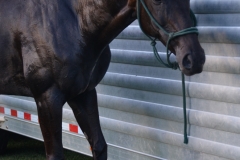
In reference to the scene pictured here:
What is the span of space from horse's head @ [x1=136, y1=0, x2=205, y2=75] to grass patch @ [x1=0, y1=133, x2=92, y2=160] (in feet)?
8.49

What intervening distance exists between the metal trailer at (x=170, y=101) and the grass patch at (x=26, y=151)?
889 mm

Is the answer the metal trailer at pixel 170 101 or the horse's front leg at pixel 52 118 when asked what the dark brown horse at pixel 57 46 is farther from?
the metal trailer at pixel 170 101

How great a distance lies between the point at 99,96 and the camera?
386 cm

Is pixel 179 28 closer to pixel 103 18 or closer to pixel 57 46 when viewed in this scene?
pixel 103 18

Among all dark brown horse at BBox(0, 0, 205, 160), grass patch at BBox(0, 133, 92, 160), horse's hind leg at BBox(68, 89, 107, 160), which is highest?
dark brown horse at BBox(0, 0, 205, 160)

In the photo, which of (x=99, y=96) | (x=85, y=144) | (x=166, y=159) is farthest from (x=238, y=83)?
(x=85, y=144)

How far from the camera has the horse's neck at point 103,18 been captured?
112 inches

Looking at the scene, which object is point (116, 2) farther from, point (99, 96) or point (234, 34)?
point (99, 96)

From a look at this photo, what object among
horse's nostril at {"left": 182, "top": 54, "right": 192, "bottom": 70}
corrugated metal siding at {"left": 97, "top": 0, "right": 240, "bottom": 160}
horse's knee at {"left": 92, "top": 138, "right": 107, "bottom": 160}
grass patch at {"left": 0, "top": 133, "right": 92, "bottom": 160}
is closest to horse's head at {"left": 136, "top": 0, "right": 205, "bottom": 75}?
horse's nostril at {"left": 182, "top": 54, "right": 192, "bottom": 70}

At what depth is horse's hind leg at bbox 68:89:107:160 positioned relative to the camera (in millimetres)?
3400

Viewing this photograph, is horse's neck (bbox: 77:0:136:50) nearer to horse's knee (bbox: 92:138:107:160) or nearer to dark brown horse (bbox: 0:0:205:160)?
dark brown horse (bbox: 0:0:205:160)

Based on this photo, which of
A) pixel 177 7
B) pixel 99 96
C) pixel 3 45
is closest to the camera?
pixel 177 7

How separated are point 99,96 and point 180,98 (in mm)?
812

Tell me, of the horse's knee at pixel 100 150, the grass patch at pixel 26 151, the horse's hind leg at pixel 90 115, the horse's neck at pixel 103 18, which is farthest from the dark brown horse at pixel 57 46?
the grass patch at pixel 26 151
